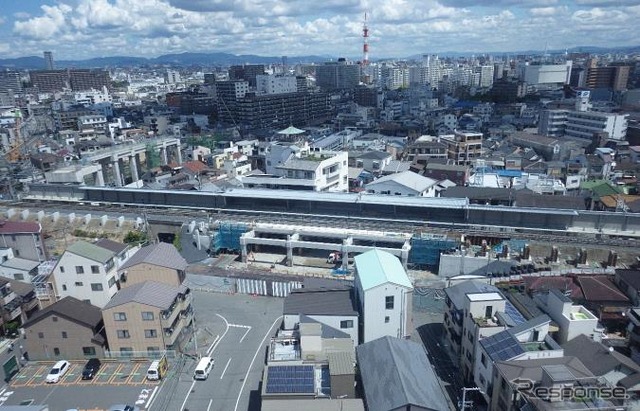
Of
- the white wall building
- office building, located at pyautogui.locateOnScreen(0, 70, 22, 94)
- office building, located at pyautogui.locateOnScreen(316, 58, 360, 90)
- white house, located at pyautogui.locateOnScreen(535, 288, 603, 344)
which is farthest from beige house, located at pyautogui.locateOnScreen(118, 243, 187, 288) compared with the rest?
office building, located at pyautogui.locateOnScreen(0, 70, 22, 94)

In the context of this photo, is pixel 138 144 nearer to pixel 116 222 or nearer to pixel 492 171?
pixel 116 222

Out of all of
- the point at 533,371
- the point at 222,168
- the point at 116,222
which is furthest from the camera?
the point at 222,168

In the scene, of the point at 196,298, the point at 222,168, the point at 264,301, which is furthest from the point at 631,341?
the point at 222,168

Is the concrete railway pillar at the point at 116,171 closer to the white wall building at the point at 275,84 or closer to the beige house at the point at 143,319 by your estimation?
the beige house at the point at 143,319

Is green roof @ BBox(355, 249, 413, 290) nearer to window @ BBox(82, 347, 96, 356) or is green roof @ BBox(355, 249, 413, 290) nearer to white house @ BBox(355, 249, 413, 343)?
white house @ BBox(355, 249, 413, 343)

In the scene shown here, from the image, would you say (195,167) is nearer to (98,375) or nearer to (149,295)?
(149,295)
